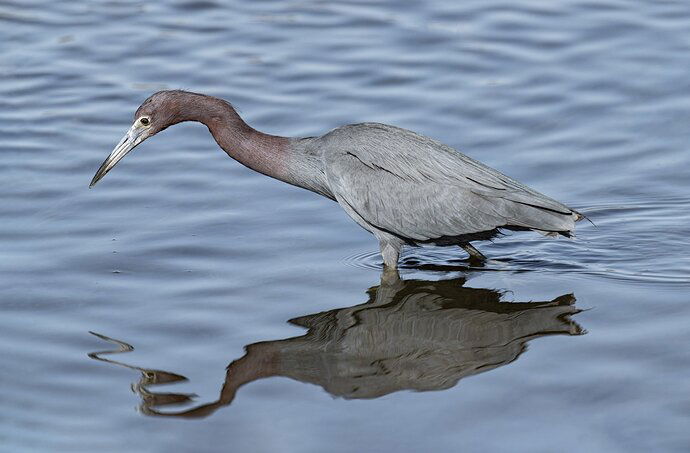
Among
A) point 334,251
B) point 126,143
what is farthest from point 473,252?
point 126,143

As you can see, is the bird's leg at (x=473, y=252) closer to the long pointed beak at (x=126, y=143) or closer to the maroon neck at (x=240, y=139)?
the maroon neck at (x=240, y=139)

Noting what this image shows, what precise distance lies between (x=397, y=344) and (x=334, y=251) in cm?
167

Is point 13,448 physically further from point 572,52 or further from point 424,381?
point 572,52

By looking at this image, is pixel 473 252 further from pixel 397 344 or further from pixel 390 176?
pixel 397 344

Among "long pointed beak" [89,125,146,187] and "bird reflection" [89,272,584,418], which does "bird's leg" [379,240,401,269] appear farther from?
"long pointed beak" [89,125,146,187]

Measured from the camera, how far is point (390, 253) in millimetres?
9242

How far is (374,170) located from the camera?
9180 mm

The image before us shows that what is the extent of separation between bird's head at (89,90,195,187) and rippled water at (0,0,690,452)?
789mm

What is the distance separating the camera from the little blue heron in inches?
359

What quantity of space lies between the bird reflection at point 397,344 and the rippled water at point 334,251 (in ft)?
0.08

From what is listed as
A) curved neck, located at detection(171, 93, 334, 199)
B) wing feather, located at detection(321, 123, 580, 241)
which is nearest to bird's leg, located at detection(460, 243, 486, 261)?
wing feather, located at detection(321, 123, 580, 241)

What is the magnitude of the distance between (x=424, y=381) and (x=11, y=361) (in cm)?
252

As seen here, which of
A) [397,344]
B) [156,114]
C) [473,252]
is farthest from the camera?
[473,252]

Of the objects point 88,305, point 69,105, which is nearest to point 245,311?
point 88,305
